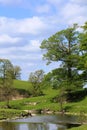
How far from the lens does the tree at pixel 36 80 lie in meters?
132

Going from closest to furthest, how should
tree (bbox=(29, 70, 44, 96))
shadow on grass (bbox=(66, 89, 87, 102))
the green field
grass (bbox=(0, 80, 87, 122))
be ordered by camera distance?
the green field → grass (bbox=(0, 80, 87, 122)) → shadow on grass (bbox=(66, 89, 87, 102)) → tree (bbox=(29, 70, 44, 96))

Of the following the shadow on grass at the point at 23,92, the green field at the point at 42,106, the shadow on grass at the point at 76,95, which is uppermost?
the shadow on grass at the point at 23,92

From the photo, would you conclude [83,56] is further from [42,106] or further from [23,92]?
[23,92]

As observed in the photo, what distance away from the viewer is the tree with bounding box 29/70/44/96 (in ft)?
434

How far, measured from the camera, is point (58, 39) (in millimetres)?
106375

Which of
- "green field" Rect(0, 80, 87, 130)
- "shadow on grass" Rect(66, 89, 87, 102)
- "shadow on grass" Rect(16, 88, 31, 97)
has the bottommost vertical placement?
"green field" Rect(0, 80, 87, 130)

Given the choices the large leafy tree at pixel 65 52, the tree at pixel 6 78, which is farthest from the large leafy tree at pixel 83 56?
the tree at pixel 6 78

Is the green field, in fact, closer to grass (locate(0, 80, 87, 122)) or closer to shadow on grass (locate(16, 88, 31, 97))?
grass (locate(0, 80, 87, 122))

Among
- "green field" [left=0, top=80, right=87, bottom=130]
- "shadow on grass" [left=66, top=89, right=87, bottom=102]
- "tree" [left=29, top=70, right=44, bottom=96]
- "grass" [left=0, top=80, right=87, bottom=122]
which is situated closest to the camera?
"green field" [left=0, top=80, right=87, bottom=130]

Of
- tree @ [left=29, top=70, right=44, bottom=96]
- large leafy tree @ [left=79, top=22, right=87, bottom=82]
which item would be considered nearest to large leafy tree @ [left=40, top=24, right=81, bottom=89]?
large leafy tree @ [left=79, top=22, right=87, bottom=82]

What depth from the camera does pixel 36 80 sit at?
136 meters

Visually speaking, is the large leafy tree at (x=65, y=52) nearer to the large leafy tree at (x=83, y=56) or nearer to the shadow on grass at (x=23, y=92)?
the large leafy tree at (x=83, y=56)

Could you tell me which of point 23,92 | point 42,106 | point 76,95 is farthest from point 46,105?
point 23,92

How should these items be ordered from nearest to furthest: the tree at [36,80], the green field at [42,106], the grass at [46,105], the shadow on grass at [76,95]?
1. the green field at [42,106]
2. the grass at [46,105]
3. the shadow on grass at [76,95]
4. the tree at [36,80]
